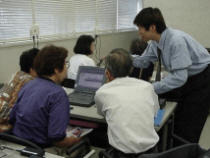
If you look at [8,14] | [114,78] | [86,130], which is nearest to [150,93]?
[114,78]

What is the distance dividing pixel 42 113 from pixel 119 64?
1.89ft

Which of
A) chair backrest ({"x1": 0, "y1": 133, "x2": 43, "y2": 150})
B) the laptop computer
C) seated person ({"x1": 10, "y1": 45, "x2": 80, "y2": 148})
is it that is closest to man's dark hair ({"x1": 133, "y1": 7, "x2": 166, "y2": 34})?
the laptop computer

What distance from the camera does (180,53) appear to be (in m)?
1.86

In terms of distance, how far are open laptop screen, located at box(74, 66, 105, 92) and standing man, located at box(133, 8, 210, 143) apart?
55cm

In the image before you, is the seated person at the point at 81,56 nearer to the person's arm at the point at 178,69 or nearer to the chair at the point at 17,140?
the person's arm at the point at 178,69

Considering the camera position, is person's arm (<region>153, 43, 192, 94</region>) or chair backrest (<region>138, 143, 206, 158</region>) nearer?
chair backrest (<region>138, 143, 206, 158</region>)

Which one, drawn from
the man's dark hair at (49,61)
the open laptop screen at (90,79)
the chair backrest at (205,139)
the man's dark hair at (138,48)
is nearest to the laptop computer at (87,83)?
the open laptop screen at (90,79)

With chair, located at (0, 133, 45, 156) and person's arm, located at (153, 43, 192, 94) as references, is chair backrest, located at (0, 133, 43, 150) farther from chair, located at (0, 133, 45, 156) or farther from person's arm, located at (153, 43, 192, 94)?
person's arm, located at (153, 43, 192, 94)

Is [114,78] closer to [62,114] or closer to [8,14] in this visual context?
[62,114]

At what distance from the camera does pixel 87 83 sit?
230cm

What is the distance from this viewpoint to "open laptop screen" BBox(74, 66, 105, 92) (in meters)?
2.24

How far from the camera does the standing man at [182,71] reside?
188 cm

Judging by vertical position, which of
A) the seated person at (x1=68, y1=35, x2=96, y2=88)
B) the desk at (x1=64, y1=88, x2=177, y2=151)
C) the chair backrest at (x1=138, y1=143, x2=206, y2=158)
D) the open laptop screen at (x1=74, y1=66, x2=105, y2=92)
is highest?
the seated person at (x1=68, y1=35, x2=96, y2=88)

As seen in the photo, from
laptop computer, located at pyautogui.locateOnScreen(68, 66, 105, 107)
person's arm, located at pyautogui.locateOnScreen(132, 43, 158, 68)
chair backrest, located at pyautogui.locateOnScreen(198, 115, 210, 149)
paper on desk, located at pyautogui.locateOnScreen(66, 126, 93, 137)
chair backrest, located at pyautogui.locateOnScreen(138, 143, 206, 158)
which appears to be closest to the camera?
chair backrest, located at pyautogui.locateOnScreen(138, 143, 206, 158)
